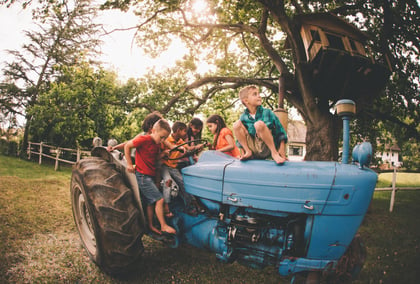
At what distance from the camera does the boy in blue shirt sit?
223 centimetres

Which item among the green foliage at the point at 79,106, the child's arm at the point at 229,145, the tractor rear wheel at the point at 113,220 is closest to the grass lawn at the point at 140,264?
the tractor rear wheel at the point at 113,220

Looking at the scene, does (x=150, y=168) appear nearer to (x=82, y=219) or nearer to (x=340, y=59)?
(x=82, y=219)

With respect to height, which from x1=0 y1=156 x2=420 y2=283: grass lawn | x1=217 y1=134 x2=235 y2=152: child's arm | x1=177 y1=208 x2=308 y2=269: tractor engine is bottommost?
x1=0 y1=156 x2=420 y2=283: grass lawn

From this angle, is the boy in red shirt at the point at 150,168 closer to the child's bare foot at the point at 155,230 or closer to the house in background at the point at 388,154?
the child's bare foot at the point at 155,230

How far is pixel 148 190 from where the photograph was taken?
2.57 meters

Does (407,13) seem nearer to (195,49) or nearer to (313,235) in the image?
(195,49)

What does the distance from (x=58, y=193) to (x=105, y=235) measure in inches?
194

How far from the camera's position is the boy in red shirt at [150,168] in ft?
8.31

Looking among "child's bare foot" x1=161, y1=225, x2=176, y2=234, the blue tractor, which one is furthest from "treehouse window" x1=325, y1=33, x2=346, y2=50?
"child's bare foot" x1=161, y1=225, x2=176, y2=234

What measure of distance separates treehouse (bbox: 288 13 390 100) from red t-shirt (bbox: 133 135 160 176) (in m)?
4.70

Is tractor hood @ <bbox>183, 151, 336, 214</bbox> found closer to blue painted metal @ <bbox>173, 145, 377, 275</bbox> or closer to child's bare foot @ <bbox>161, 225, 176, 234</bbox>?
blue painted metal @ <bbox>173, 145, 377, 275</bbox>

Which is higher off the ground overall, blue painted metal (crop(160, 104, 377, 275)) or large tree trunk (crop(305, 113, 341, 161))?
large tree trunk (crop(305, 113, 341, 161))

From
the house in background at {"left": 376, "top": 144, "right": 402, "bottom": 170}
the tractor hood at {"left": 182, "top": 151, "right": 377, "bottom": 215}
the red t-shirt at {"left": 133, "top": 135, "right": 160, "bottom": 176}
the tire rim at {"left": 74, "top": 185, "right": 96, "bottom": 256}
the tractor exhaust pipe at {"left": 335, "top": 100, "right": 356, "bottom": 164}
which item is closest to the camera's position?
the tractor hood at {"left": 182, "top": 151, "right": 377, "bottom": 215}

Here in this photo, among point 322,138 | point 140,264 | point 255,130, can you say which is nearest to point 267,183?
point 255,130
